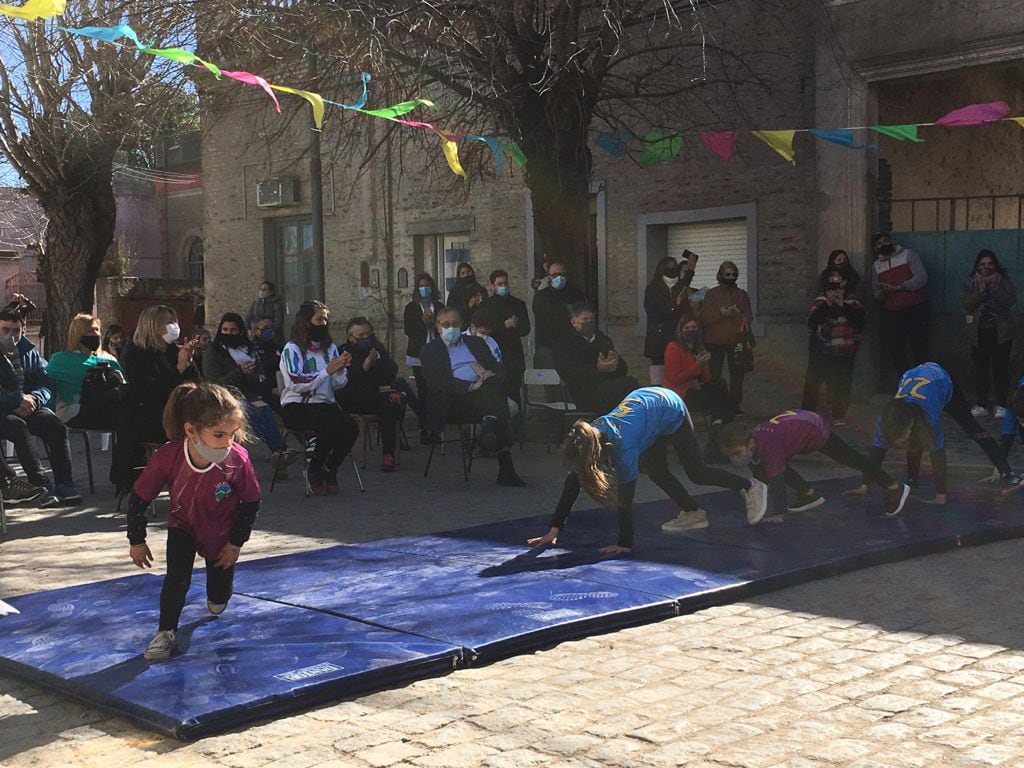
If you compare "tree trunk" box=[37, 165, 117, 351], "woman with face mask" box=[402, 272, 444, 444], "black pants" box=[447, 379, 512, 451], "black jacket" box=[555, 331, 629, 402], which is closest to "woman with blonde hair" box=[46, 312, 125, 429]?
"black pants" box=[447, 379, 512, 451]

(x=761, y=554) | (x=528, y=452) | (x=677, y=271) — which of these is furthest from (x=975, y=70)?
(x=761, y=554)

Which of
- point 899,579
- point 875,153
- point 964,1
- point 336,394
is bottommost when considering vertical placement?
point 899,579

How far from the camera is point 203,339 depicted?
1120 centimetres

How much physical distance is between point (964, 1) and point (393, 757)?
12.4 meters

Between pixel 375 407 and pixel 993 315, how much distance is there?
6317 millimetres

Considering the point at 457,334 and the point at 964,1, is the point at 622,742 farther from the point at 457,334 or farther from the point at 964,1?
the point at 964,1

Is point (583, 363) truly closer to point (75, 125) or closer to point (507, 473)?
point (507, 473)

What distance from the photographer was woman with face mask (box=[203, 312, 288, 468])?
11.8 meters

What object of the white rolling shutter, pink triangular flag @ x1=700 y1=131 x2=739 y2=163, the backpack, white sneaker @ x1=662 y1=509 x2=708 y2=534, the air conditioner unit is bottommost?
white sneaker @ x1=662 y1=509 x2=708 y2=534

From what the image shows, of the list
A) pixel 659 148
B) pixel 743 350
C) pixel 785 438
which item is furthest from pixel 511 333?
pixel 785 438

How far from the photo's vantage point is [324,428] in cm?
1073

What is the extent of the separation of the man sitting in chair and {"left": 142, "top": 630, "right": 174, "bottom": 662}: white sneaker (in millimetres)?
5797

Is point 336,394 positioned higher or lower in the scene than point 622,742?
higher

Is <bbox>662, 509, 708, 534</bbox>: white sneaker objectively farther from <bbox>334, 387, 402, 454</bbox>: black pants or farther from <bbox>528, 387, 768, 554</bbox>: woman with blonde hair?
<bbox>334, 387, 402, 454</bbox>: black pants
